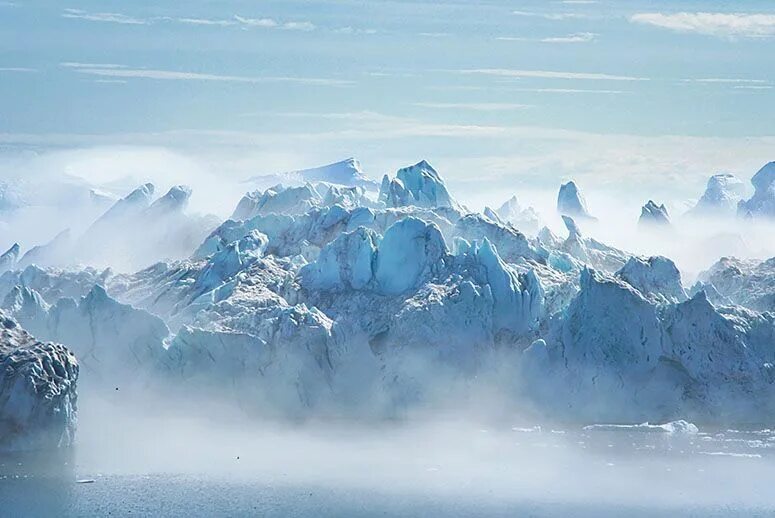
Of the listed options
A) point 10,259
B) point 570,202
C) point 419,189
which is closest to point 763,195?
point 570,202

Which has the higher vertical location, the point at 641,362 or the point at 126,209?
the point at 641,362

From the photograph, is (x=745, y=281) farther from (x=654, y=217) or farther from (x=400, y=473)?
(x=400, y=473)

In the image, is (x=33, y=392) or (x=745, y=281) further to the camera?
(x=745, y=281)

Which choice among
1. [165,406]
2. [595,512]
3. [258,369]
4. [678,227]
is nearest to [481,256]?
[258,369]

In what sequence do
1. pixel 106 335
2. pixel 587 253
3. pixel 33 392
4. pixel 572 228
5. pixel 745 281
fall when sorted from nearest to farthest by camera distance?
pixel 33 392
pixel 106 335
pixel 745 281
pixel 587 253
pixel 572 228

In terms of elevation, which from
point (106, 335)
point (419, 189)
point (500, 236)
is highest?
point (419, 189)

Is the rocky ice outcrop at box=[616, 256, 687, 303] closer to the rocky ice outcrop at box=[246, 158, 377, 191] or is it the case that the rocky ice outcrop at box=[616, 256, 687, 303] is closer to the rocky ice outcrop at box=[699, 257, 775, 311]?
the rocky ice outcrop at box=[699, 257, 775, 311]

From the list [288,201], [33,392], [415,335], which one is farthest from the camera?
[288,201]

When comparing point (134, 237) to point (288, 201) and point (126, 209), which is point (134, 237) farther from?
point (288, 201)

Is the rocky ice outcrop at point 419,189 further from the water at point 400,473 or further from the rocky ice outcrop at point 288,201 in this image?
the water at point 400,473
